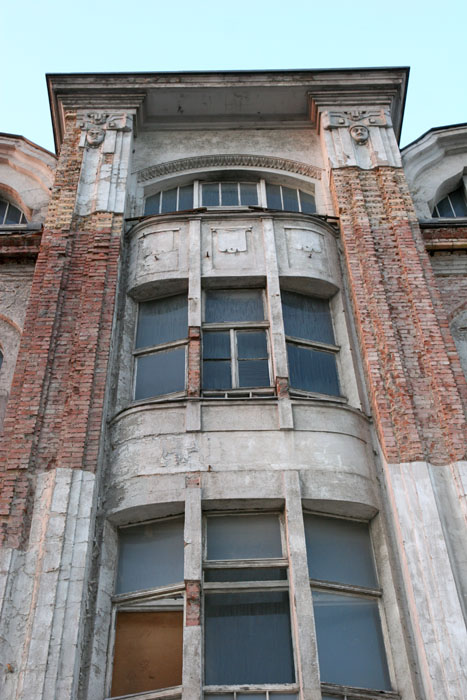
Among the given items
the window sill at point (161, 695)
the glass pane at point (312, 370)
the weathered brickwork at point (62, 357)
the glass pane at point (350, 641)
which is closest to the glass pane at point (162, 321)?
the weathered brickwork at point (62, 357)

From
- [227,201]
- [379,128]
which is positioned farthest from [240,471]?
[379,128]

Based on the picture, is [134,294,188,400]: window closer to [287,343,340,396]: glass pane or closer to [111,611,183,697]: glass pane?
[287,343,340,396]: glass pane

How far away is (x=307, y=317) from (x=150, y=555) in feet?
13.6

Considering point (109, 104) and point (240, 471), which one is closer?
point (240, 471)

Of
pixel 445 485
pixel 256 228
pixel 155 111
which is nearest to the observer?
pixel 445 485

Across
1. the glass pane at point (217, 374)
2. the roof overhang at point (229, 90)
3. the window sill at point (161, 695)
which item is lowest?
the window sill at point (161, 695)

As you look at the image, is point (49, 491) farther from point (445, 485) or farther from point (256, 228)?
point (256, 228)

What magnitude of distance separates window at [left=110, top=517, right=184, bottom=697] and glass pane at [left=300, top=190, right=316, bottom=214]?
6.49 m

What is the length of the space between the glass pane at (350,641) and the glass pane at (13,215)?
8.97 m

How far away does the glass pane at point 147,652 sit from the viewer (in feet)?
23.1

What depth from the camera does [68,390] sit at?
8844 millimetres

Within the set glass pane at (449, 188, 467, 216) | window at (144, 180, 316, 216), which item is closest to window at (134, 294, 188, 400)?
window at (144, 180, 316, 216)

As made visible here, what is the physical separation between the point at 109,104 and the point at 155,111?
0.86 metres

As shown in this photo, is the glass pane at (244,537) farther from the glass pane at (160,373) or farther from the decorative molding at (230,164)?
the decorative molding at (230,164)
